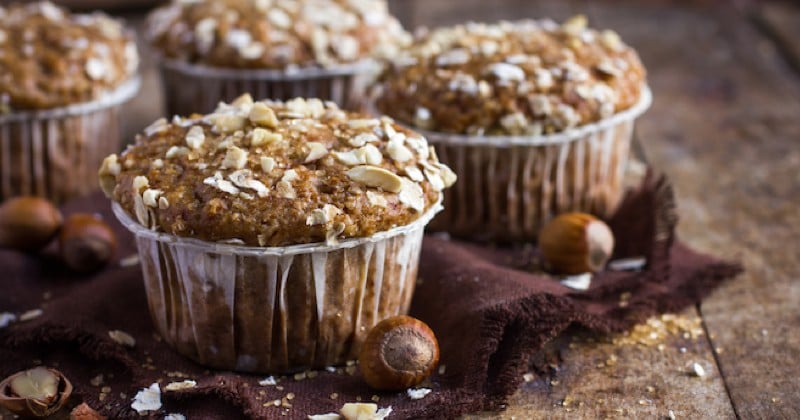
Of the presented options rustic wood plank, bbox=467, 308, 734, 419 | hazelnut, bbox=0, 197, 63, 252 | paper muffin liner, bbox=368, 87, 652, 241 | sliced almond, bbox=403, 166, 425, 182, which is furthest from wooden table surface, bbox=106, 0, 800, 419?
hazelnut, bbox=0, 197, 63, 252

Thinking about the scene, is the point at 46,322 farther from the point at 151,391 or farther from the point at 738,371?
the point at 738,371

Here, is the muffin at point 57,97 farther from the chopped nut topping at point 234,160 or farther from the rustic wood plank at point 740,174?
the rustic wood plank at point 740,174

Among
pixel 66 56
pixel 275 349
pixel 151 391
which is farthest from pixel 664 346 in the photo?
pixel 66 56

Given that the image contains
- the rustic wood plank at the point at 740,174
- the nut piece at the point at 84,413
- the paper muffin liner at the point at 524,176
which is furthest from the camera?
the paper muffin liner at the point at 524,176

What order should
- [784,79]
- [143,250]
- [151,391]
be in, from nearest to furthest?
[151,391] < [143,250] < [784,79]

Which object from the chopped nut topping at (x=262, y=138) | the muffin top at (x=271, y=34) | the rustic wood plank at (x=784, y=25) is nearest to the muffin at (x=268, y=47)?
the muffin top at (x=271, y=34)
